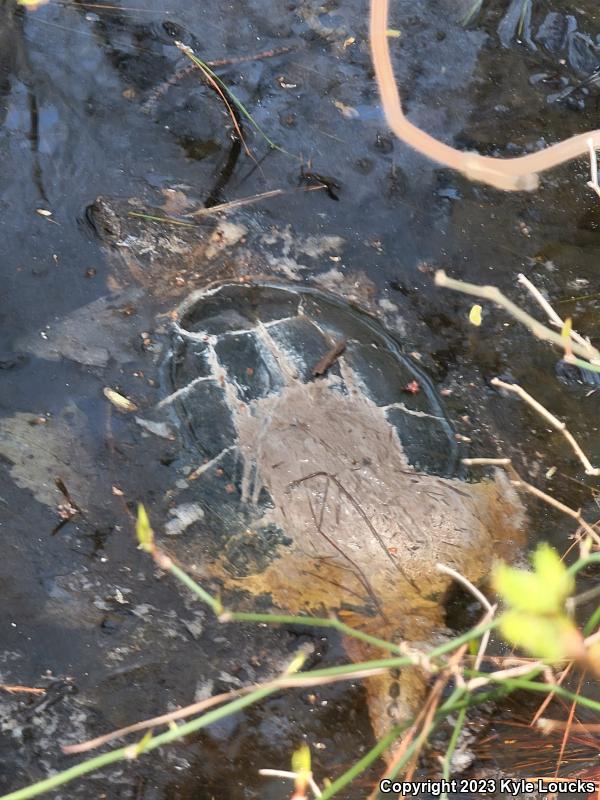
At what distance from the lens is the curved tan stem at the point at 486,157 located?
10.8ft

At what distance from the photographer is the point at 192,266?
2.93 m

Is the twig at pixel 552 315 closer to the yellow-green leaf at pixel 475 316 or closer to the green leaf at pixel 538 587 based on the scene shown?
the green leaf at pixel 538 587

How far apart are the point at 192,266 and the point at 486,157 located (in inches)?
55.1

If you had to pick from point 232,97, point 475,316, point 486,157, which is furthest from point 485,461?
point 232,97

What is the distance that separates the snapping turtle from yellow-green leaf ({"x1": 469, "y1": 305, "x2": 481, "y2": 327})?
54 centimetres

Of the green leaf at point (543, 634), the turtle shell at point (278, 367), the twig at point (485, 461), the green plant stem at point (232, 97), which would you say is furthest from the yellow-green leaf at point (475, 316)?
the green leaf at point (543, 634)

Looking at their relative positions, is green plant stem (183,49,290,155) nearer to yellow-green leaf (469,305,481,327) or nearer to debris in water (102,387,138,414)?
yellow-green leaf (469,305,481,327)

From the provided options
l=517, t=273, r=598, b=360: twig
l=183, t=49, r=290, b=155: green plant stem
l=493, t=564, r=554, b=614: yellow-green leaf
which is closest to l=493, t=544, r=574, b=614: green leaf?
l=493, t=564, r=554, b=614: yellow-green leaf

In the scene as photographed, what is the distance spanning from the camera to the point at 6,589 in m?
2.35

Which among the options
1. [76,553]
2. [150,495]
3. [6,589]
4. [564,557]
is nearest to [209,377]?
[150,495]

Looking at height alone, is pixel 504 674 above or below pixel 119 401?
above

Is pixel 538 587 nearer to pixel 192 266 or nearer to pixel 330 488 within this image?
pixel 330 488

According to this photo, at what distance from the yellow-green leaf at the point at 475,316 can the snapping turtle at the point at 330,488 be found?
1.79 ft

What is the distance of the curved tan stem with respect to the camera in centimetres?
328
